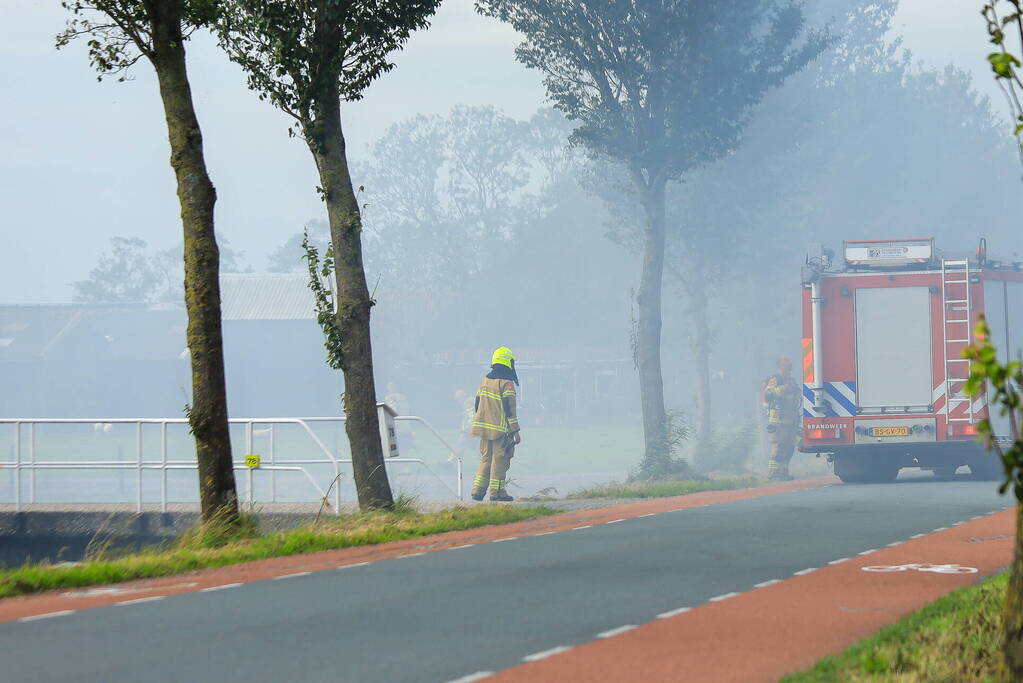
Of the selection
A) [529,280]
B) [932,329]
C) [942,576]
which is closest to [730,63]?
[932,329]

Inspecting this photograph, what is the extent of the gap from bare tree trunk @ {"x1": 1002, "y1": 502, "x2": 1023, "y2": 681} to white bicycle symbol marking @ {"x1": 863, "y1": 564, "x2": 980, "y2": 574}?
577 centimetres

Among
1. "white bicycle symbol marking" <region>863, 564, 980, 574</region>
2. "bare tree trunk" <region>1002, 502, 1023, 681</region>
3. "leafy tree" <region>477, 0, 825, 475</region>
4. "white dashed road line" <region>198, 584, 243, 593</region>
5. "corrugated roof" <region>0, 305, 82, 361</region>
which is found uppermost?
"leafy tree" <region>477, 0, 825, 475</region>

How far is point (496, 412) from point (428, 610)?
38.9 ft

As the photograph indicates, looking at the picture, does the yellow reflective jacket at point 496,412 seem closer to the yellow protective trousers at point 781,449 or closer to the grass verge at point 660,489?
the grass verge at point 660,489

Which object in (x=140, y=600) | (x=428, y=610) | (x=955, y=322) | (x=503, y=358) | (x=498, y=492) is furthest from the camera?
(x=955, y=322)

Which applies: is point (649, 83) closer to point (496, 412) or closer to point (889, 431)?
point (889, 431)

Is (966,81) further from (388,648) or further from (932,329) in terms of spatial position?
(388,648)

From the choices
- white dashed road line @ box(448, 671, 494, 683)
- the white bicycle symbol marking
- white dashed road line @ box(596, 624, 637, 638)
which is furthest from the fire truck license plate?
white dashed road line @ box(448, 671, 494, 683)

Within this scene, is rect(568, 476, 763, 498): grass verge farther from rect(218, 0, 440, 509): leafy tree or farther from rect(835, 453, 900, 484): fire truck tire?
rect(218, 0, 440, 509): leafy tree

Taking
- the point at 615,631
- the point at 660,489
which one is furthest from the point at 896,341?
the point at 615,631

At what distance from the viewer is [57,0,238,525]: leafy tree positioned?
47.2 ft

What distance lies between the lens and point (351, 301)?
17156 mm

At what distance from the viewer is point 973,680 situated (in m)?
6.24

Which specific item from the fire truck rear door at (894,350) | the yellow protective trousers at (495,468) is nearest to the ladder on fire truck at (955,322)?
the fire truck rear door at (894,350)
